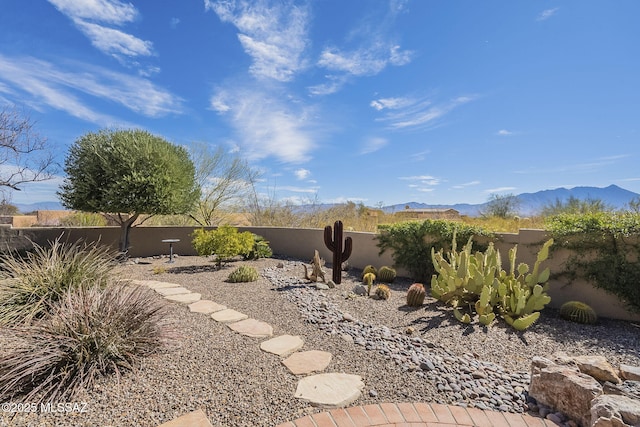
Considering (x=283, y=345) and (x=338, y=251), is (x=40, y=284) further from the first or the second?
(x=338, y=251)

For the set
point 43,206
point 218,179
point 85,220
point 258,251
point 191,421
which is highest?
point 218,179

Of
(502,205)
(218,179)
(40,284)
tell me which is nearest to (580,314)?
(40,284)

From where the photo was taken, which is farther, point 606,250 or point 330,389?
point 606,250

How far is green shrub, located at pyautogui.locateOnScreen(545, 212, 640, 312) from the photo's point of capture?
4.45m

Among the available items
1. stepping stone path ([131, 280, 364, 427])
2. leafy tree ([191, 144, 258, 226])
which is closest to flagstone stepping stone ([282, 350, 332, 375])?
stepping stone path ([131, 280, 364, 427])

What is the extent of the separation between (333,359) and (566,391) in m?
1.84

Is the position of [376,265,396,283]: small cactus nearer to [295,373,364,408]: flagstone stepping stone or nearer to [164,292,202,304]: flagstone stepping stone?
[164,292,202,304]: flagstone stepping stone

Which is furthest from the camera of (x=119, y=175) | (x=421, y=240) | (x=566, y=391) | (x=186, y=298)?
(x=119, y=175)

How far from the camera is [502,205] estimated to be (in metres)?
13.1

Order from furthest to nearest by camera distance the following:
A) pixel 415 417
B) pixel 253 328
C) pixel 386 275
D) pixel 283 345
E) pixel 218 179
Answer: pixel 218 179, pixel 386 275, pixel 253 328, pixel 283 345, pixel 415 417

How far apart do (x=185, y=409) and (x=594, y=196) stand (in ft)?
38.5

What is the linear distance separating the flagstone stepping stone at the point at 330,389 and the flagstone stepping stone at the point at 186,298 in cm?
286

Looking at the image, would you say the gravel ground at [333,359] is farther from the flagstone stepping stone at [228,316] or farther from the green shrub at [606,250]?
the green shrub at [606,250]

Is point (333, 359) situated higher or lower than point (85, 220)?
lower
